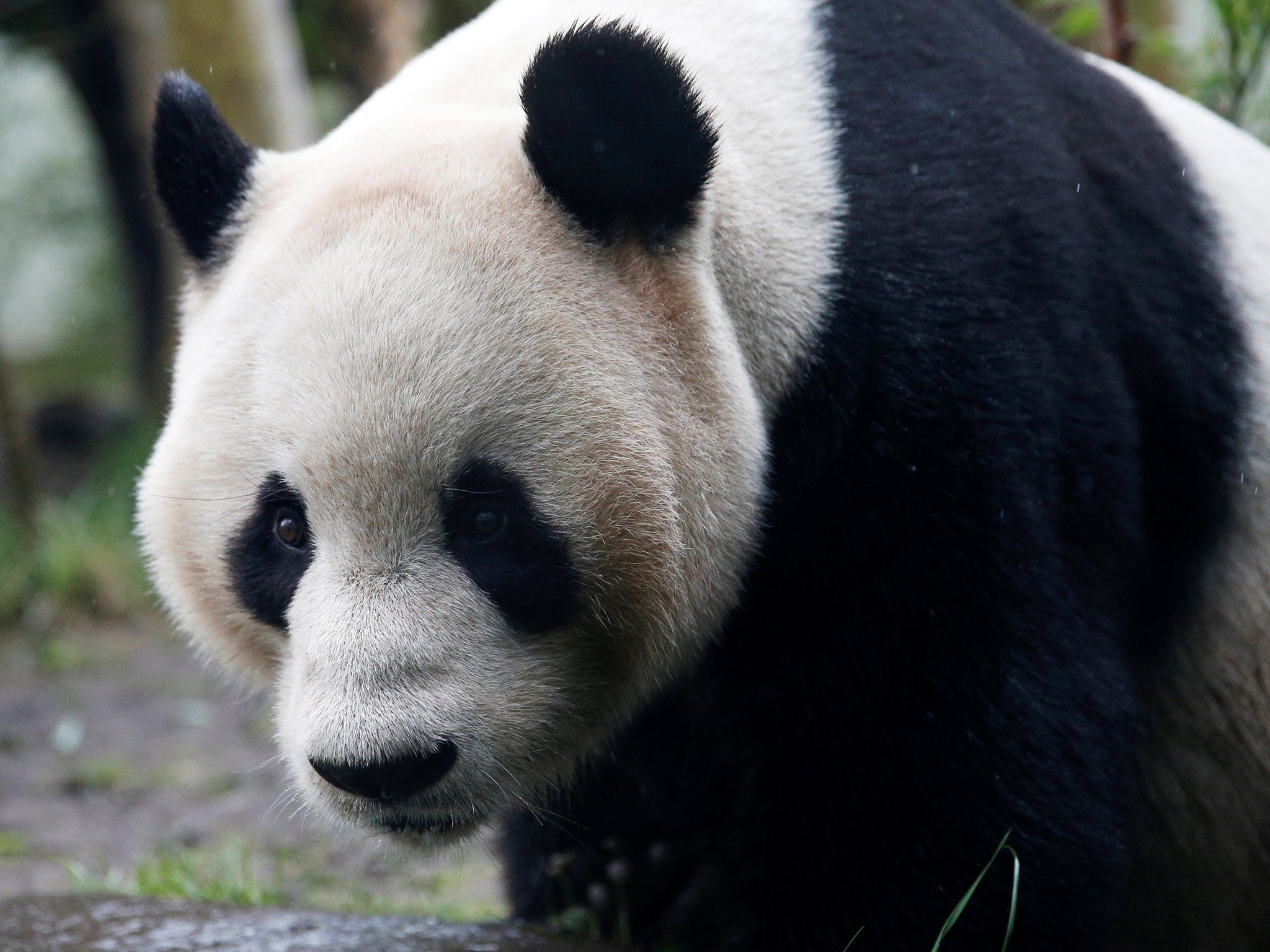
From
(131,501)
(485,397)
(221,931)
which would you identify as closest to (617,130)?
(485,397)

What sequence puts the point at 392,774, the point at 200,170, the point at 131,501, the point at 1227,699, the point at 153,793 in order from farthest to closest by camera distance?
the point at 131,501 < the point at 153,793 < the point at 1227,699 < the point at 200,170 < the point at 392,774

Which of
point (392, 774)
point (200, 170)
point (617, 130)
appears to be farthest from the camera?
point (200, 170)

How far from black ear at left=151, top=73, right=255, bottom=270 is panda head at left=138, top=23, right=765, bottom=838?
4.9 inches

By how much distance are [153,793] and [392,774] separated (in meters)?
3.22

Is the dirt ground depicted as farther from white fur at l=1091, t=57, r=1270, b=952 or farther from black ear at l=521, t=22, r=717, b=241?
white fur at l=1091, t=57, r=1270, b=952

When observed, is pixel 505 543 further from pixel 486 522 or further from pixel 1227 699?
pixel 1227 699

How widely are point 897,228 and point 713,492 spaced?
21.9 inches

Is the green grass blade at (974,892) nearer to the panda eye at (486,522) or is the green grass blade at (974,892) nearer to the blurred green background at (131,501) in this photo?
the panda eye at (486,522)

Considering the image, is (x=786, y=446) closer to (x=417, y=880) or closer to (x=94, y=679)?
(x=417, y=880)

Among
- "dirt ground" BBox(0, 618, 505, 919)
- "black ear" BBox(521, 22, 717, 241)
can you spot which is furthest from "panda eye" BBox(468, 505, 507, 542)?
"dirt ground" BBox(0, 618, 505, 919)

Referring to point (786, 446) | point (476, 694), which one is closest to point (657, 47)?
point (786, 446)

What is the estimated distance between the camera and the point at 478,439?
216 centimetres

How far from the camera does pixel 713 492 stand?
2334 mm

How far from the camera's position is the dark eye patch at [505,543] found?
2180mm
